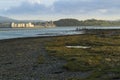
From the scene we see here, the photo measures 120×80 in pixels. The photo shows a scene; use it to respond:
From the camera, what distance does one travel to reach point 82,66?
87.3 ft

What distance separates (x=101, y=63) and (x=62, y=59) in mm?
5748

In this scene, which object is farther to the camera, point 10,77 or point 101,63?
point 101,63

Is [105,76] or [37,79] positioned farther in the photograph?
[37,79]

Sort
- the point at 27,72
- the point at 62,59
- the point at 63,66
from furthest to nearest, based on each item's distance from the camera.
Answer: the point at 62,59 → the point at 63,66 → the point at 27,72

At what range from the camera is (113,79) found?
752 inches

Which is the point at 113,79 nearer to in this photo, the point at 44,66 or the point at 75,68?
the point at 75,68

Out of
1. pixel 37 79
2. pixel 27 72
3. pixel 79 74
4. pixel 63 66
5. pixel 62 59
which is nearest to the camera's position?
pixel 37 79

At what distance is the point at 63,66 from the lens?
88.7ft

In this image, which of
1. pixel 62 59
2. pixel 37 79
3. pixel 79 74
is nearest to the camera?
pixel 37 79

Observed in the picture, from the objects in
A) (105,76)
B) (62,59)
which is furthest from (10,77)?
(62,59)

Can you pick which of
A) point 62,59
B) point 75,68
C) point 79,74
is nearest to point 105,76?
point 79,74

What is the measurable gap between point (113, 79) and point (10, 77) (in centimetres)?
753

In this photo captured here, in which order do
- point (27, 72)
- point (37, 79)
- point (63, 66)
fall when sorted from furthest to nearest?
point (63, 66), point (27, 72), point (37, 79)

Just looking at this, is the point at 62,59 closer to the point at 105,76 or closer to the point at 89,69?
the point at 89,69
